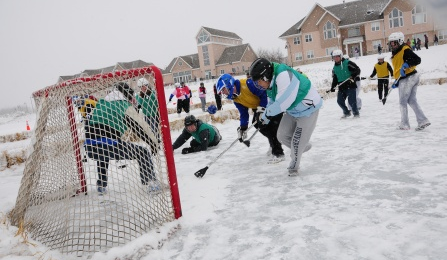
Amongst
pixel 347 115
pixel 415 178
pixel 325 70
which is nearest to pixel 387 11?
pixel 325 70

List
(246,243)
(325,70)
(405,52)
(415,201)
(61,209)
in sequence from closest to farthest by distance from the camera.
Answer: (246,243), (415,201), (61,209), (405,52), (325,70)

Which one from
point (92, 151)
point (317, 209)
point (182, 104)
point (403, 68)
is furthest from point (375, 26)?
point (92, 151)

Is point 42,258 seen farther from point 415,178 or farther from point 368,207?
point 415,178

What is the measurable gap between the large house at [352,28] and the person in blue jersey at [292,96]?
3403cm

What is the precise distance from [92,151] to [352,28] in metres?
39.3

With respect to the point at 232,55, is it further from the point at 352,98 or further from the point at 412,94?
the point at 412,94

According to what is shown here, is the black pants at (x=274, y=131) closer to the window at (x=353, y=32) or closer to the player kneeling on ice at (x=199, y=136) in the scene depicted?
the player kneeling on ice at (x=199, y=136)

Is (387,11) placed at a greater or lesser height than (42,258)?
greater

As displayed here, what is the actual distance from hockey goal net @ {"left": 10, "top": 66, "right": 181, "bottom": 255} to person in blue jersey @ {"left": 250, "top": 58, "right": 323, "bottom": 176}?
4.05 feet

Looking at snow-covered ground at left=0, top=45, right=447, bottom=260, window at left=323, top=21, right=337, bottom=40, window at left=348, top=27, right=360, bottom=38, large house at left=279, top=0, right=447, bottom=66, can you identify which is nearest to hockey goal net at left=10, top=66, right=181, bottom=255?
snow-covered ground at left=0, top=45, right=447, bottom=260

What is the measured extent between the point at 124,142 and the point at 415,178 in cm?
310

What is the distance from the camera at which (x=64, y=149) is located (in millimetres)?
3084

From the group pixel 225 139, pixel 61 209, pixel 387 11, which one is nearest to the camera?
pixel 61 209

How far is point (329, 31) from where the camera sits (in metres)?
37.1
